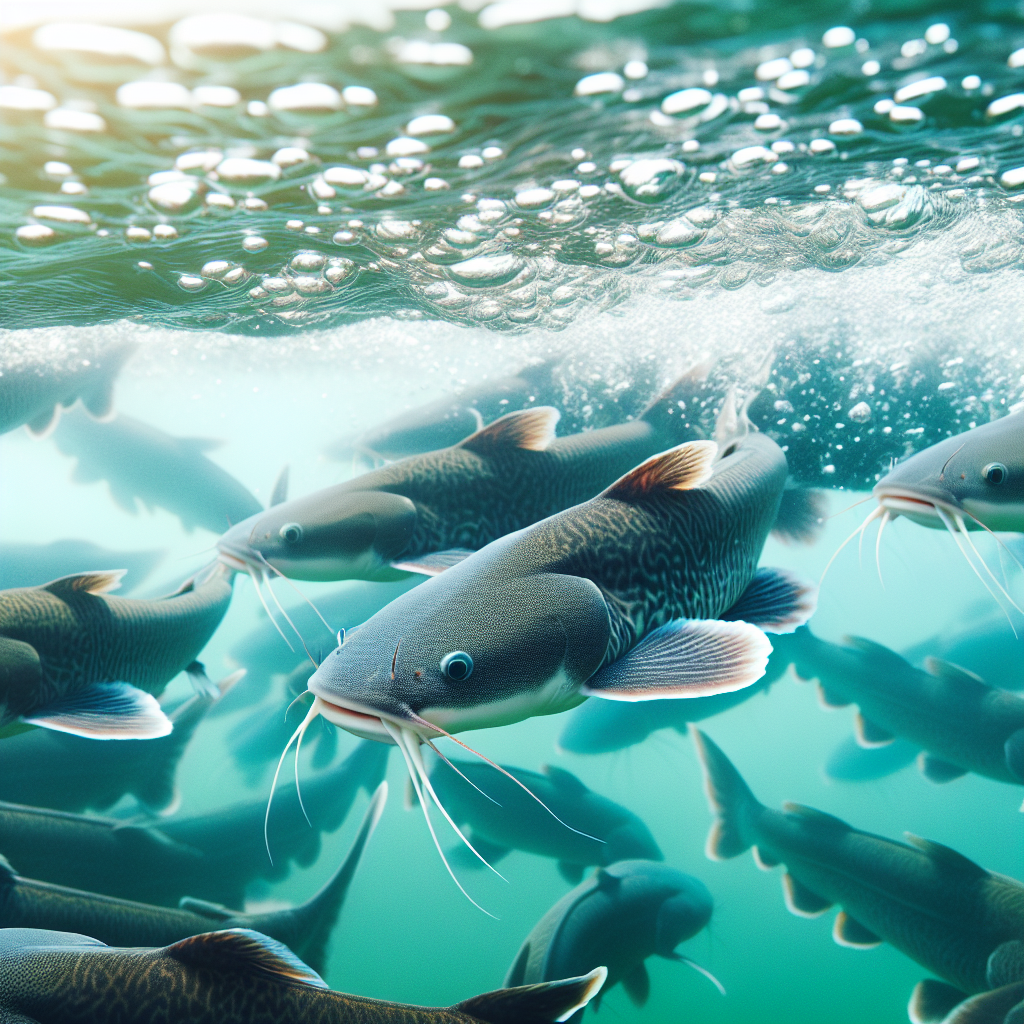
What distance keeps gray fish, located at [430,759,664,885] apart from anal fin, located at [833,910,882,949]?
1.02 meters

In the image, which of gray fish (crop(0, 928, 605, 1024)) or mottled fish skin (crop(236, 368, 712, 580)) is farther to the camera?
mottled fish skin (crop(236, 368, 712, 580))

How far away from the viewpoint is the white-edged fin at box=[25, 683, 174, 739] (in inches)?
92.9

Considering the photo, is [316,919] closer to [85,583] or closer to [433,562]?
[433,562]

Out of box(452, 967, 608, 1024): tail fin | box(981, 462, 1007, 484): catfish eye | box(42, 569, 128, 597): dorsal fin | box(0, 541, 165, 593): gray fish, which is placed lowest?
box(0, 541, 165, 593): gray fish

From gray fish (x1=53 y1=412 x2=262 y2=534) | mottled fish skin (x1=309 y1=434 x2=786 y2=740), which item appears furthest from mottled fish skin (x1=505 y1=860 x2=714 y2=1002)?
gray fish (x1=53 y1=412 x2=262 y2=534)

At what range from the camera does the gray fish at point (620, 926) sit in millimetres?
2668

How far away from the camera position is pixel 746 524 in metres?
2.35

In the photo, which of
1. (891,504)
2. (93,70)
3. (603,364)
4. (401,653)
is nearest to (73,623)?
(401,653)

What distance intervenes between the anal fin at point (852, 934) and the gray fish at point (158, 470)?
263 inches

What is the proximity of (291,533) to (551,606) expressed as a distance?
1.55 meters

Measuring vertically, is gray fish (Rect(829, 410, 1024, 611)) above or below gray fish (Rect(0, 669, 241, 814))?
above

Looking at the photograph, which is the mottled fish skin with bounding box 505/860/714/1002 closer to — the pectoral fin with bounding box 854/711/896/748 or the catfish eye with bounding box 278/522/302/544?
the pectoral fin with bounding box 854/711/896/748

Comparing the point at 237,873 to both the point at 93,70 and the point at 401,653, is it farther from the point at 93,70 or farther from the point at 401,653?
the point at 93,70

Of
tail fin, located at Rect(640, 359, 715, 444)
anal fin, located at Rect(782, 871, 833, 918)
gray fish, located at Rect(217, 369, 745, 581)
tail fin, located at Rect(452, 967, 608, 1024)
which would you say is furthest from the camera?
tail fin, located at Rect(640, 359, 715, 444)
